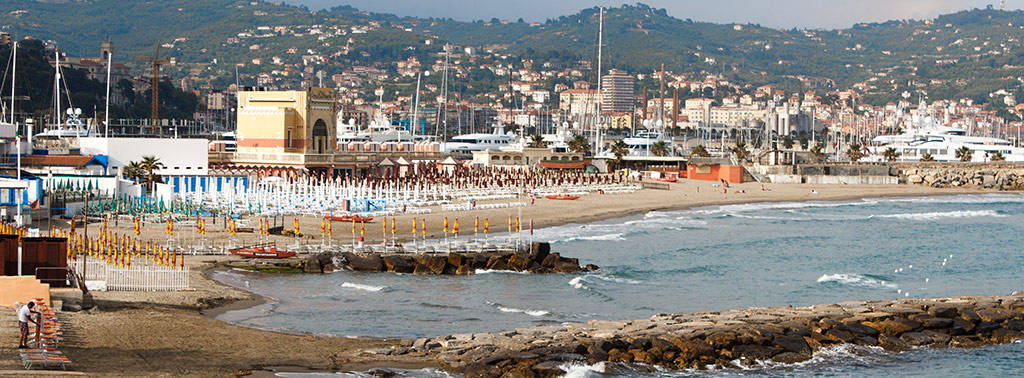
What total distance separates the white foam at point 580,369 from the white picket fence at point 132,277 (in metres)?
11.2

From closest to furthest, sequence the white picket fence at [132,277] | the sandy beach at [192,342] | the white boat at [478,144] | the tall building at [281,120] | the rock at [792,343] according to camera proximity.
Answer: the sandy beach at [192,342], the rock at [792,343], the white picket fence at [132,277], the tall building at [281,120], the white boat at [478,144]

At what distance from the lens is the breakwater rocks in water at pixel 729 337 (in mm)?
20656

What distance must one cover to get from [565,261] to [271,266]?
8.91m

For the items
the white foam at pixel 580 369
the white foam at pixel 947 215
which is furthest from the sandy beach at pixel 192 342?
the white foam at pixel 947 215

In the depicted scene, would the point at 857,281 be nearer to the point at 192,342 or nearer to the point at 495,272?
the point at 495,272

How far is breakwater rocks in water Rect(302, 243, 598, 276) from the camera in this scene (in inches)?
1344

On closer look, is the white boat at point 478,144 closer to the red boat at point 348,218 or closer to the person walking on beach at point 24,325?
the red boat at point 348,218

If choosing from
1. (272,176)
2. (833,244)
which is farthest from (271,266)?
(272,176)

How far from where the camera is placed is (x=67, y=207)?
43.6m

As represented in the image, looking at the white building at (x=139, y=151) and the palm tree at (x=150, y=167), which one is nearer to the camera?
the palm tree at (x=150, y=167)

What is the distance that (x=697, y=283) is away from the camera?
3525cm

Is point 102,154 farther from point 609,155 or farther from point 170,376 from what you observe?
point 609,155

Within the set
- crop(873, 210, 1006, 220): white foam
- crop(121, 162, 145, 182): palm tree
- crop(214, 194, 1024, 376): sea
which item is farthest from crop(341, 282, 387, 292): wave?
crop(873, 210, 1006, 220): white foam

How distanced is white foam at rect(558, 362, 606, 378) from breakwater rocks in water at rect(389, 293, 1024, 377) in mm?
86
